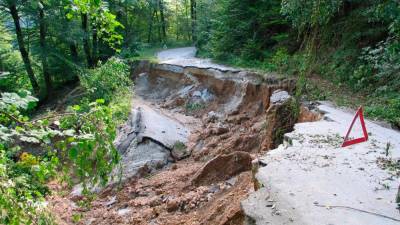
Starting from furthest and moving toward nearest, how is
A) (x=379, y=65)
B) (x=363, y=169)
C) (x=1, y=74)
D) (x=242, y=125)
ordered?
(x=242, y=125), (x=379, y=65), (x=363, y=169), (x=1, y=74)

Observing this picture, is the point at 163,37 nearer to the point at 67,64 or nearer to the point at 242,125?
the point at 67,64

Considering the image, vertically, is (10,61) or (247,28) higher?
(247,28)

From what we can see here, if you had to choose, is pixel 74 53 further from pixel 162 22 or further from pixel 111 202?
pixel 111 202

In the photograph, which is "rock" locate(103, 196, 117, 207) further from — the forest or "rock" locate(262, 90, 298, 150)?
"rock" locate(262, 90, 298, 150)

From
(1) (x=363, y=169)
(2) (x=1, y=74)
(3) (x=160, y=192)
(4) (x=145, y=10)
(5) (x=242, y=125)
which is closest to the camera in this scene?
(2) (x=1, y=74)

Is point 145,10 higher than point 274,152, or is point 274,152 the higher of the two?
point 145,10

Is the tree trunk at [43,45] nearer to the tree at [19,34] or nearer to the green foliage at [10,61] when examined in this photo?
the tree at [19,34]

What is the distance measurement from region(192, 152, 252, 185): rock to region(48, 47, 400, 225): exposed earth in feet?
0.07

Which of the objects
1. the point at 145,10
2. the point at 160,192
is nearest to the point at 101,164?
the point at 160,192

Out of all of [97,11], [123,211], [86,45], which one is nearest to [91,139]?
[97,11]

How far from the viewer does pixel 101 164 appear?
2.52m

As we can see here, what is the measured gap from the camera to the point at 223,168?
7172 mm

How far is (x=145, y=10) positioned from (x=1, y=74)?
27.3m

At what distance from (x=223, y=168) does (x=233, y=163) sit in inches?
8.8
